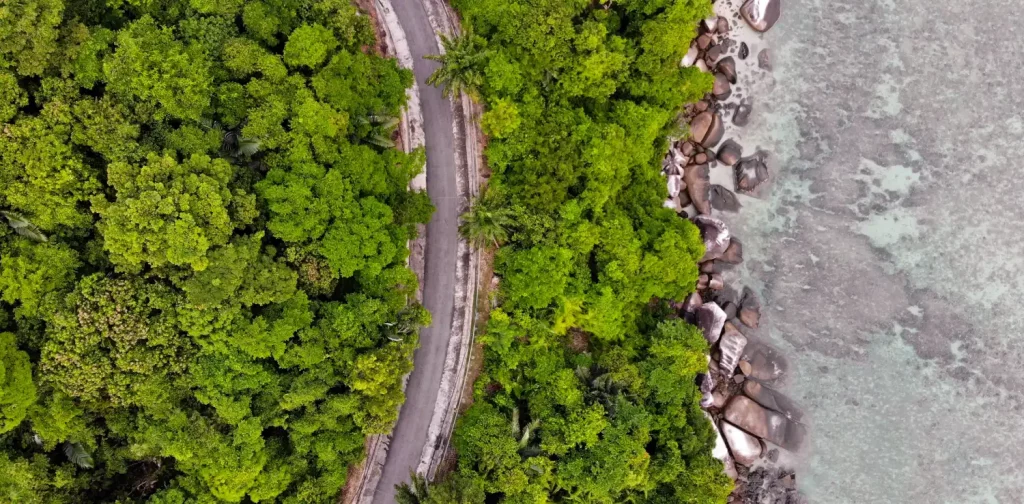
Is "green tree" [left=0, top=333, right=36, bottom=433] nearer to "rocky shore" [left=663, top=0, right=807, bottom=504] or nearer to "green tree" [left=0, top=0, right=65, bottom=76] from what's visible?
"green tree" [left=0, top=0, right=65, bottom=76]

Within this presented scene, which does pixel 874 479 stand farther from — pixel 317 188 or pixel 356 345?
pixel 317 188

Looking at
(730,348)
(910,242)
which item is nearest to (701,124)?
(730,348)

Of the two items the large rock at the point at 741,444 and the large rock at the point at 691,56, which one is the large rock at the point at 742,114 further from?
the large rock at the point at 741,444

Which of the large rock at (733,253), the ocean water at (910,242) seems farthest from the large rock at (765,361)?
the large rock at (733,253)

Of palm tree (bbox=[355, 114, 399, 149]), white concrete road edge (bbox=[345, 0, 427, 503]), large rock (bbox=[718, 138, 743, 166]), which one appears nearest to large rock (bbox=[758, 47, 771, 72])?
large rock (bbox=[718, 138, 743, 166])

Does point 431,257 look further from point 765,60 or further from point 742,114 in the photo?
point 765,60
